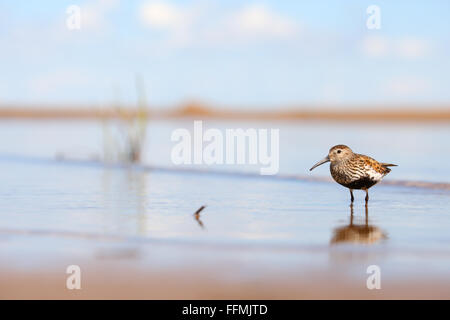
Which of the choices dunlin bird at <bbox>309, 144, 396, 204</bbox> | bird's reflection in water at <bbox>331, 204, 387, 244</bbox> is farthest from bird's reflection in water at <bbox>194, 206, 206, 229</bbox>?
dunlin bird at <bbox>309, 144, 396, 204</bbox>

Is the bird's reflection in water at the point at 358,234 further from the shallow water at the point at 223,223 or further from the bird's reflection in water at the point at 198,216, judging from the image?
the bird's reflection in water at the point at 198,216

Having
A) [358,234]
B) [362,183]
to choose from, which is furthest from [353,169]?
[358,234]

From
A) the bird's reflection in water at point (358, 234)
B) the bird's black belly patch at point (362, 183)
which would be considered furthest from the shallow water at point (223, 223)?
the bird's black belly patch at point (362, 183)

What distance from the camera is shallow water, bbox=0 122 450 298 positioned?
5.73 meters

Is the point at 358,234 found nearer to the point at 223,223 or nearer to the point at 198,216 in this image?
the point at 223,223

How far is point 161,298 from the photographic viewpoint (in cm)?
473

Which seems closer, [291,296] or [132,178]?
[291,296]

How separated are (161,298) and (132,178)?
7953 mm

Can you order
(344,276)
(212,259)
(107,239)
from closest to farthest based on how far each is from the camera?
(344,276) < (212,259) < (107,239)

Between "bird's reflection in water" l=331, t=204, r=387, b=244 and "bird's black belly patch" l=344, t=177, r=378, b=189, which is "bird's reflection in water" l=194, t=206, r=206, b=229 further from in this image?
"bird's black belly patch" l=344, t=177, r=378, b=189

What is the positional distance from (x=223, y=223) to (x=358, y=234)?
144 centimetres

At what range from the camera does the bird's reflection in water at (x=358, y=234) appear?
6.52m

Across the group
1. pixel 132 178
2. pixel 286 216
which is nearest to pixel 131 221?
pixel 286 216
